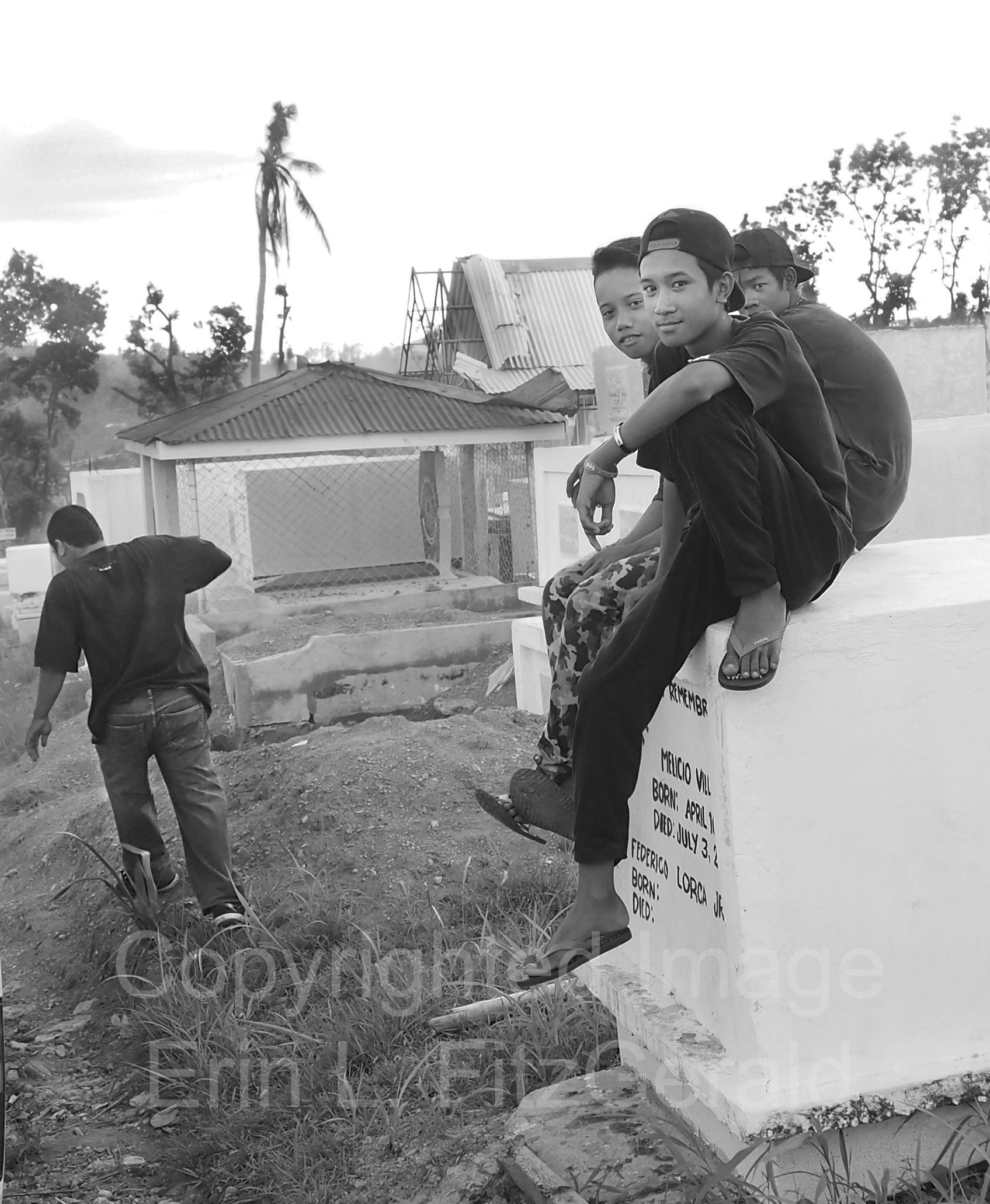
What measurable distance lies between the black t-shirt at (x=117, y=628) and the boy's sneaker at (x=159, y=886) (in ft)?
2.26

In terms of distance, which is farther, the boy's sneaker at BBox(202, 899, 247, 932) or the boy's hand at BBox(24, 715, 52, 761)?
the boy's hand at BBox(24, 715, 52, 761)

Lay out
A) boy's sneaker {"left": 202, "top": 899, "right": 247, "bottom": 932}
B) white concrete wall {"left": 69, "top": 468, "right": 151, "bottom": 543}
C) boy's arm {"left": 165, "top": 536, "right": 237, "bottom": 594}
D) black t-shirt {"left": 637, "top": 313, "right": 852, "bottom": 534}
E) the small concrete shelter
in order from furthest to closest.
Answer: white concrete wall {"left": 69, "top": 468, "right": 151, "bottom": 543} → the small concrete shelter → boy's arm {"left": 165, "top": 536, "right": 237, "bottom": 594} → boy's sneaker {"left": 202, "top": 899, "right": 247, "bottom": 932} → black t-shirt {"left": 637, "top": 313, "right": 852, "bottom": 534}

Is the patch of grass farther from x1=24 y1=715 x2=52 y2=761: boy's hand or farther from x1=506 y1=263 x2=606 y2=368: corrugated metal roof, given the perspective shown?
x1=506 y1=263 x2=606 y2=368: corrugated metal roof

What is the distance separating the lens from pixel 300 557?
1577 centimetres

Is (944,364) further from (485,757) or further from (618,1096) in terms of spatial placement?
(618,1096)

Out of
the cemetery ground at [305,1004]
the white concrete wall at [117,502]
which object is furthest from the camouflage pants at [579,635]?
the white concrete wall at [117,502]

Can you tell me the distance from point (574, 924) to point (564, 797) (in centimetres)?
42

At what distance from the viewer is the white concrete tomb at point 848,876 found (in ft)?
8.39

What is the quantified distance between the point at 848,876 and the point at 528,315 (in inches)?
983

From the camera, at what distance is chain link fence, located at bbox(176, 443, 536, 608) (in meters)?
14.6

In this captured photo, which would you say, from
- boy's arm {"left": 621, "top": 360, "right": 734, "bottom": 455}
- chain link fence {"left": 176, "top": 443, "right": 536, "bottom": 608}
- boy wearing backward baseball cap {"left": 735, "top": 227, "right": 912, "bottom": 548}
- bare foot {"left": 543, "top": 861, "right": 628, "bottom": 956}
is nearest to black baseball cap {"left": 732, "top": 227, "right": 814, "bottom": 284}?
boy wearing backward baseball cap {"left": 735, "top": 227, "right": 912, "bottom": 548}

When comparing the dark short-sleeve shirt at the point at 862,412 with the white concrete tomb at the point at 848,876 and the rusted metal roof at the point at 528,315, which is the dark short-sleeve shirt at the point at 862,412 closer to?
the white concrete tomb at the point at 848,876

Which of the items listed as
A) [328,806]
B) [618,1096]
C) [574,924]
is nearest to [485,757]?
[328,806]

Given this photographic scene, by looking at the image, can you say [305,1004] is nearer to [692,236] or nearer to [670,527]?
[670,527]
